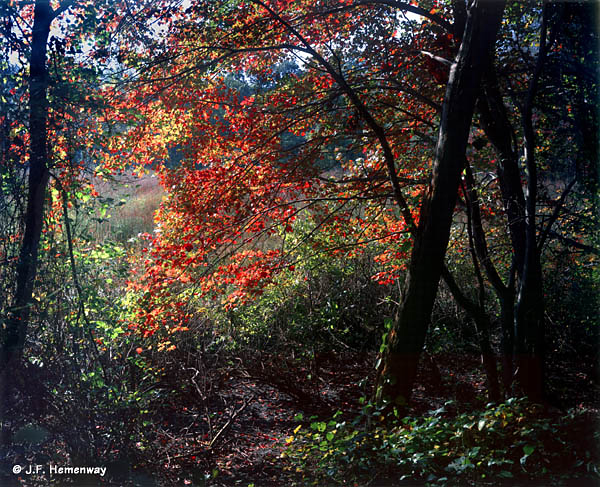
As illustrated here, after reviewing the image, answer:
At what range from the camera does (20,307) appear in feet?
13.6

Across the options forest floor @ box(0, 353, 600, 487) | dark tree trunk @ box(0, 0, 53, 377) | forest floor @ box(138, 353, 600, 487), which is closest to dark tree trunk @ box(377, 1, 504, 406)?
forest floor @ box(138, 353, 600, 487)

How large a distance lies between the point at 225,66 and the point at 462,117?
3056 millimetres

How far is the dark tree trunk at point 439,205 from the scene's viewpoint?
4.27 metres

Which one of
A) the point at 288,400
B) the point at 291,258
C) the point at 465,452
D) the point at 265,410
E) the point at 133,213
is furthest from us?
the point at 133,213

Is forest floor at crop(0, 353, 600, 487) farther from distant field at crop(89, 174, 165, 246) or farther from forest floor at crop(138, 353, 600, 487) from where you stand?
distant field at crop(89, 174, 165, 246)

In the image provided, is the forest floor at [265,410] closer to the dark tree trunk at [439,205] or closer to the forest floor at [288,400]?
the forest floor at [288,400]

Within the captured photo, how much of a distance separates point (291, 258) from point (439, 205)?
4187 mm

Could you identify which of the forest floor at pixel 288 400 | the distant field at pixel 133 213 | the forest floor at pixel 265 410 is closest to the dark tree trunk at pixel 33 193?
the forest floor at pixel 265 410

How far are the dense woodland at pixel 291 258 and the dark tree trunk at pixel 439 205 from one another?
0.02m

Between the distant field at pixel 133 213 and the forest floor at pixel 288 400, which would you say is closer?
the forest floor at pixel 288 400

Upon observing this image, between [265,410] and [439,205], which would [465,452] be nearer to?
[439,205]

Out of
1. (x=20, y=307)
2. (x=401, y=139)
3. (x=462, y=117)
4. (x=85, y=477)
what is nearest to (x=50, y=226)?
(x=20, y=307)

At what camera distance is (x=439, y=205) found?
4.30 metres

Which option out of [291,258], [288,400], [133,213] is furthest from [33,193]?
[133,213]
